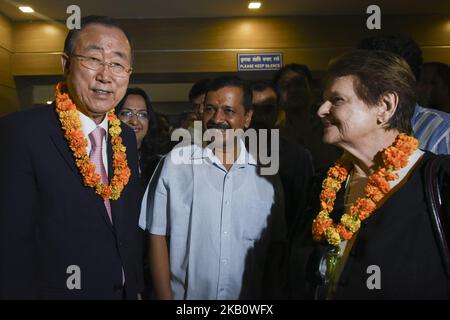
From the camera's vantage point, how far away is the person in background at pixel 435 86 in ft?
8.40

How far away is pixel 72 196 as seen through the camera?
154cm

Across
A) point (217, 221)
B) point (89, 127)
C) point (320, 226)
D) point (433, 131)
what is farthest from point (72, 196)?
point (433, 131)

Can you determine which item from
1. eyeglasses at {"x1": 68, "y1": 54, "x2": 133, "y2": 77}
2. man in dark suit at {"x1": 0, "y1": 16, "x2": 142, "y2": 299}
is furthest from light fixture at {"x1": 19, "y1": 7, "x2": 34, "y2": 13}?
eyeglasses at {"x1": 68, "y1": 54, "x2": 133, "y2": 77}

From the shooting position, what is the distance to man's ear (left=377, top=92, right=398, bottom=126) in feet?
5.28

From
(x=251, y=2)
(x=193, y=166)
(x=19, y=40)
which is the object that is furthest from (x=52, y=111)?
(x=19, y=40)

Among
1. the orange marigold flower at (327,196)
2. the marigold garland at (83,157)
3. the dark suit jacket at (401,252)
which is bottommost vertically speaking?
the dark suit jacket at (401,252)

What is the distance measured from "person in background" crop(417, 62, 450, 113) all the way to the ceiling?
7.01 ft

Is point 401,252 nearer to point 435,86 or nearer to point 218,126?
point 218,126

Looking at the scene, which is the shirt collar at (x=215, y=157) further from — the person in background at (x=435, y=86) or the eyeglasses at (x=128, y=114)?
the person in background at (x=435, y=86)

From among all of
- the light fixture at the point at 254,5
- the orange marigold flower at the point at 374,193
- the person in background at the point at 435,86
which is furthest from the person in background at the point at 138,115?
the light fixture at the point at 254,5

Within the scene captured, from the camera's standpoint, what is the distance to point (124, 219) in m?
1.69

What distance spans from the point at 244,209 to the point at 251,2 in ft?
10.1

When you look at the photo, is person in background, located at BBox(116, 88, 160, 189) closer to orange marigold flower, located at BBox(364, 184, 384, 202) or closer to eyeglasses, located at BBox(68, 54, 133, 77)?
eyeglasses, located at BBox(68, 54, 133, 77)

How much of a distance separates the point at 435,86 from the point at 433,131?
Result: 1.01 meters
